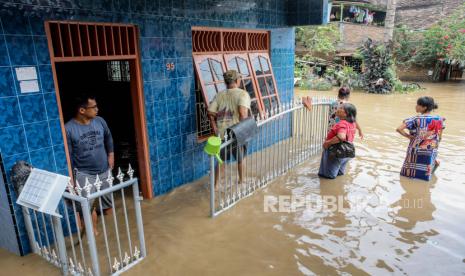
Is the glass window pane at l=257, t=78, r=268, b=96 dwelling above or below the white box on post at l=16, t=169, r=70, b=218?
above

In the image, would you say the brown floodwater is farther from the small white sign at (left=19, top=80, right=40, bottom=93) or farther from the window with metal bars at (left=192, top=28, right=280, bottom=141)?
the small white sign at (left=19, top=80, right=40, bottom=93)

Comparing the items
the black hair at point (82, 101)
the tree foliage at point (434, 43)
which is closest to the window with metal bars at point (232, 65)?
the black hair at point (82, 101)

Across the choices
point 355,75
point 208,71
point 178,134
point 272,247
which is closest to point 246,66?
point 208,71

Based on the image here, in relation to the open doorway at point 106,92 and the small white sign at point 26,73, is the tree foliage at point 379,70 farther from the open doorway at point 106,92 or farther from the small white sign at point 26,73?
the small white sign at point 26,73

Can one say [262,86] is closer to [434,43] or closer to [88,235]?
[88,235]

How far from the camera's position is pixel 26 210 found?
137 inches

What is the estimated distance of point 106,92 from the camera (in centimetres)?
721

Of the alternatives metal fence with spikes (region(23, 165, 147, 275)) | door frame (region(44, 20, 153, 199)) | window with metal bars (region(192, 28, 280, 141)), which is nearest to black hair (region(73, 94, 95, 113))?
door frame (region(44, 20, 153, 199))

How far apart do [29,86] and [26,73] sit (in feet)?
0.42

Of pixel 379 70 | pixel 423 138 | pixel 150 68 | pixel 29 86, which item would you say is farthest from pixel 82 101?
pixel 379 70

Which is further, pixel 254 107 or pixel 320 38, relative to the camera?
pixel 320 38

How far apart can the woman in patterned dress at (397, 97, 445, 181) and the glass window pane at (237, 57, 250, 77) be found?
2.84 meters

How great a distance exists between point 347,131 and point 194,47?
8.99ft

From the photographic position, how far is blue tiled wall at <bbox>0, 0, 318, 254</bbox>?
131 inches
